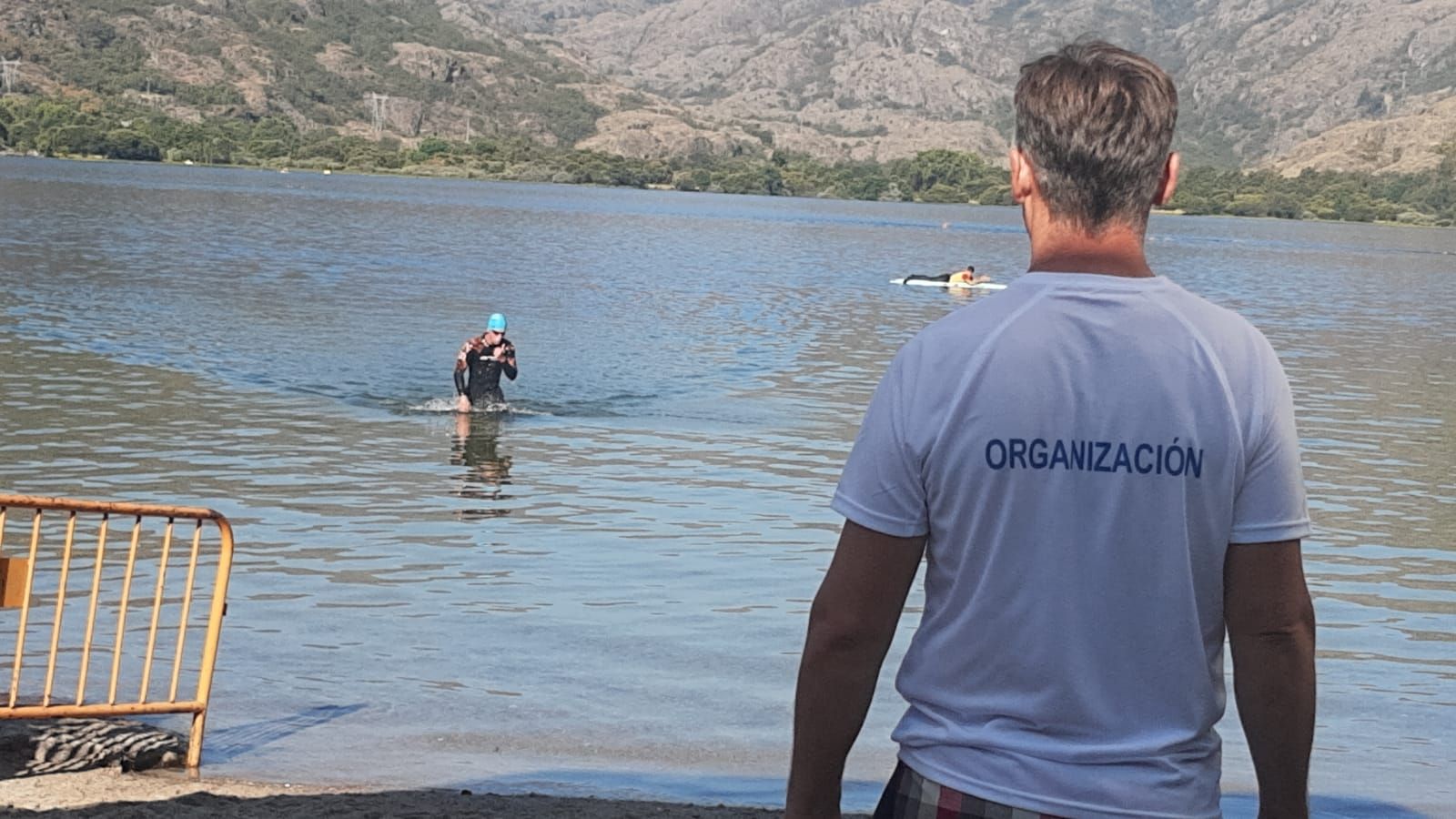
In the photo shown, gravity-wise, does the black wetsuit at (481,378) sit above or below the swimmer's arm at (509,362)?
below

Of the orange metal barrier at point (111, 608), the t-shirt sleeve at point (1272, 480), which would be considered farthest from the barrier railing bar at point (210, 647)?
the t-shirt sleeve at point (1272, 480)

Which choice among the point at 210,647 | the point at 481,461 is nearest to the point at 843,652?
the point at 210,647

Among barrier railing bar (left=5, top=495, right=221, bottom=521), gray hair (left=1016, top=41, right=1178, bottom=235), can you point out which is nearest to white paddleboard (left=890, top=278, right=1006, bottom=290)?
barrier railing bar (left=5, top=495, right=221, bottom=521)

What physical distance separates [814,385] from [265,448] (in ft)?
37.0

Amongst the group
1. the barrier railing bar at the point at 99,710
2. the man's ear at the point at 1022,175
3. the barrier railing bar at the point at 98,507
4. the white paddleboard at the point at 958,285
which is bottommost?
the barrier railing bar at the point at 99,710

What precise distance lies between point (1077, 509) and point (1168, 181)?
2.00 ft

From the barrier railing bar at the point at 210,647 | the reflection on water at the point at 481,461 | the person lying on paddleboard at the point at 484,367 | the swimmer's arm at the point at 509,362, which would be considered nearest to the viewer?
the barrier railing bar at the point at 210,647

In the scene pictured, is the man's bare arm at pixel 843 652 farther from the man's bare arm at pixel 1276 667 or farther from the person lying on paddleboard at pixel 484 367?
the person lying on paddleboard at pixel 484 367

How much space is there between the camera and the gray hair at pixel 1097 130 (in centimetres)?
283

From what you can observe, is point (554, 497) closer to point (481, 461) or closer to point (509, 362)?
point (481, 461)

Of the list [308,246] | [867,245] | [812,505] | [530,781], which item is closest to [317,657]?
[530,781]

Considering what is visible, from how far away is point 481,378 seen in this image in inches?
889

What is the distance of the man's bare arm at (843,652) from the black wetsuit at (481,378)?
19000 mm

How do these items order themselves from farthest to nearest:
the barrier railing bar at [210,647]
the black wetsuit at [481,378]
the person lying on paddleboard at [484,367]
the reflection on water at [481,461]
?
the black wetsuit at [481,378], the person lying on paddleboard at [484,367], the reflection on water at [481,461], the barrier railing bar at [210,647]
